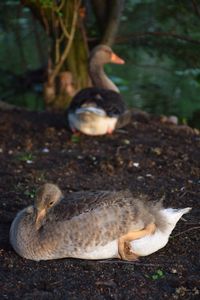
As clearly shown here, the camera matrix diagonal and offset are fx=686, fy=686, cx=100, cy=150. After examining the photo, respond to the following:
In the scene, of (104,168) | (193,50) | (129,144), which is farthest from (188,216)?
(193,50)

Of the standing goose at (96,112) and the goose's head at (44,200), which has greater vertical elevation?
the goose's head at (44,200)

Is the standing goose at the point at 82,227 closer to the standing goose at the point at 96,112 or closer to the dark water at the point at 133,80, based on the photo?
the standing goose at the point at 96,112

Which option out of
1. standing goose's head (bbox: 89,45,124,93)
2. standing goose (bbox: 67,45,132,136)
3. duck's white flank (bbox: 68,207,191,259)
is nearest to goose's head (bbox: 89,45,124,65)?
standing goose's head (bbox: 89,45,124,93)

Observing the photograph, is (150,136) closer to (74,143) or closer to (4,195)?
(74,143)

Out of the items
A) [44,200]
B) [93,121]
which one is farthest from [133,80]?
[44,200]

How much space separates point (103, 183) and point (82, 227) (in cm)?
213

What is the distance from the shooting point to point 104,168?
7.97 m

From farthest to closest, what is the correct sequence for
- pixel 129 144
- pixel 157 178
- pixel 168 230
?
pixel 129 144 < pixel 157 178 < pixel 168 230

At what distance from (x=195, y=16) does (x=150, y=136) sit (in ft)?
9.73

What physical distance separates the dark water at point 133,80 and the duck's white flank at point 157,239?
20.1 feet

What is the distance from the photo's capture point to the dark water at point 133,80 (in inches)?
510

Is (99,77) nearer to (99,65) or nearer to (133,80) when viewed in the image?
(99,65)

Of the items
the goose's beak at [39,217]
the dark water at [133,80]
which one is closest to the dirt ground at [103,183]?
the goose's beak at [39,217]

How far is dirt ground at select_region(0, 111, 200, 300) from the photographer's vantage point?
17.2ft
